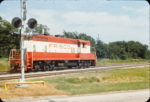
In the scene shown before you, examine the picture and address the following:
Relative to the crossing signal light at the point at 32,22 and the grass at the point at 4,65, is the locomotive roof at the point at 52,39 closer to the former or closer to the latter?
the grass at the point at 4,65

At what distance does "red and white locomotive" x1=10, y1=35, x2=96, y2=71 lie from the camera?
28.5m

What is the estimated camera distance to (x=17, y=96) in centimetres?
1341

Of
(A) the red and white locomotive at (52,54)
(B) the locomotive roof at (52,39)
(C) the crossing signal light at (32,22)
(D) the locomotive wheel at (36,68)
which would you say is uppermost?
(B) the locomotive roof at (52,39)

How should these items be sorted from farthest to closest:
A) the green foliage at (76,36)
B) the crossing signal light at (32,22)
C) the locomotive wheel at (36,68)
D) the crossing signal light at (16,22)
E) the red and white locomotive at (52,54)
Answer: the green foliage at (76,36) → the locomotive wheel at (36,68) → the red and white locomotive at (52,54) → the crossing signal light at (16,22) → the crossing signal light at (32,22)

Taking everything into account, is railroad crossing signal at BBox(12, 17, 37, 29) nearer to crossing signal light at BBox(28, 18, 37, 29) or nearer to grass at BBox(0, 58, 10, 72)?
crossing signal light at BBox(28, 18, 37, 29)

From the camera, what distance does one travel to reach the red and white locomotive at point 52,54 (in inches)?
1122

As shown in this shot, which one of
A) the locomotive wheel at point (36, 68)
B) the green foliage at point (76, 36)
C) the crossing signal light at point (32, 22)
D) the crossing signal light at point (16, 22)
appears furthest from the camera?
the green foliage at point (76, 36)

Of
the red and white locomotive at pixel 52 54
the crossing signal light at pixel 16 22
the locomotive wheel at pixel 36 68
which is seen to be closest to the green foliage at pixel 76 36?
the red and white locomotive at pixel 52 54

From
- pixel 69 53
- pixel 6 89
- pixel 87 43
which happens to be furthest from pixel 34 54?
pixel 6 89

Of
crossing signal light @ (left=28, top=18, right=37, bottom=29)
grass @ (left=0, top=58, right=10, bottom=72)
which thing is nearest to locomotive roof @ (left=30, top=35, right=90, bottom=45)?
grass @ (left=0, top=58, right=10, bottom=72)

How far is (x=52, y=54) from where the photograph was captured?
3222cm

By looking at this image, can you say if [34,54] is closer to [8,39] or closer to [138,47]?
[8,39]

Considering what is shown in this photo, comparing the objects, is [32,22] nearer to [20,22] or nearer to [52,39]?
[20,22]

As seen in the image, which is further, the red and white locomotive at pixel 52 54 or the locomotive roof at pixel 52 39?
the locomotive roof at pixel 52 39
